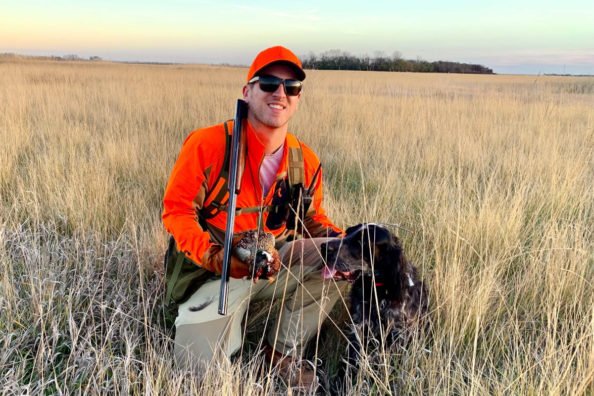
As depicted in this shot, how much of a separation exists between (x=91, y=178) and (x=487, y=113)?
807 centimetres

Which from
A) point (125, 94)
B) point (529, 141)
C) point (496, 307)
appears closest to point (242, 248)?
point (496, 307)

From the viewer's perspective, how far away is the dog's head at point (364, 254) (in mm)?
2209

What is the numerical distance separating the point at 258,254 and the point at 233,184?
374 mm

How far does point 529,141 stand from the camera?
6.34 meters

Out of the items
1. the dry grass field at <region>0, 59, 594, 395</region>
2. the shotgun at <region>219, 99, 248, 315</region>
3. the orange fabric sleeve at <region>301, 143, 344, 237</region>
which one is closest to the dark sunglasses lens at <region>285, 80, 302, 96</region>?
the shotgun at <region>219, 99, 248, 315</region>

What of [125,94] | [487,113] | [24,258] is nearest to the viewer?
[24,258]

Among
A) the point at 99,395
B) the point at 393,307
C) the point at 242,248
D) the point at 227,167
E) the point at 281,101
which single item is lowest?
the point at 99,395

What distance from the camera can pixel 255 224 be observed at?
2.42m

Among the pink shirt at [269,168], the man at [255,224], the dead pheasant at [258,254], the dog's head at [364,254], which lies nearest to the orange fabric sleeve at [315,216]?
the man at [255,224]

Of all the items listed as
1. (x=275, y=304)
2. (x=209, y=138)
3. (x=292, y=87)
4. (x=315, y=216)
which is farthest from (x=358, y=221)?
(x=209, y=138)

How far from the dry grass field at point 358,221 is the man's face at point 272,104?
1133 mm

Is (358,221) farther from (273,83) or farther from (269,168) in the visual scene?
(273,83)

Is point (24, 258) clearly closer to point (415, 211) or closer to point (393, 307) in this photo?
point (393, 307)

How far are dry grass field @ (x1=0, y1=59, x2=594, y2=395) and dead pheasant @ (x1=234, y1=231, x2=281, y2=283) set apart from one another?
429mm
